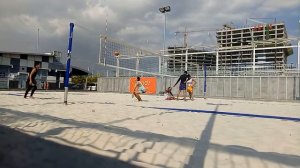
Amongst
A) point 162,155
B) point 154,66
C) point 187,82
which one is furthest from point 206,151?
point 154,66

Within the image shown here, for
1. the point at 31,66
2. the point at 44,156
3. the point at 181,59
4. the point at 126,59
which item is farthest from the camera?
the point at 181,59

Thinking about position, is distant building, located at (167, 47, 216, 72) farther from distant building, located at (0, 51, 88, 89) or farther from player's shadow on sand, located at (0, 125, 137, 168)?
player's shadow on sand, located at (0, 125, 137, 168)

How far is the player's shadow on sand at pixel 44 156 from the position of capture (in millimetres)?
3156

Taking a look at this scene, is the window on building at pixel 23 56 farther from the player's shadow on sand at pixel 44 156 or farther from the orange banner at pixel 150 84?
the player's shadow on sand at pixel 44 156

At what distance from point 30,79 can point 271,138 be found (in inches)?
390

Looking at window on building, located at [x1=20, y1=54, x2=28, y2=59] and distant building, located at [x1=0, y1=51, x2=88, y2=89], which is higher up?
window on building, located at [x1=20, y1=54, x2=28, y2=59]

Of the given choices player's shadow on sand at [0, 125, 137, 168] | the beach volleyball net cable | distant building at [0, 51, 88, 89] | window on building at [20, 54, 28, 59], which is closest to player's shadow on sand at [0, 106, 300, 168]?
player's shadow on sand at [0, 125, 137, 168]

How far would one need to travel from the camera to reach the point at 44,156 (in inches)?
135

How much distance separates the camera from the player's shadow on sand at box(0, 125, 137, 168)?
10.4ft

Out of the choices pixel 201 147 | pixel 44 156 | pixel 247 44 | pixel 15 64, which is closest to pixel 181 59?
pixel 247 44

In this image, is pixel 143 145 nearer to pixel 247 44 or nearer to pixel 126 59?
pixel 126 59

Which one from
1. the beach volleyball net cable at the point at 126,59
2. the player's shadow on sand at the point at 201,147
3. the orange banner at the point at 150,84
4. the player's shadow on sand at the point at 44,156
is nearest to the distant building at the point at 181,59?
the beach volleyball net cable at the point at 126,59

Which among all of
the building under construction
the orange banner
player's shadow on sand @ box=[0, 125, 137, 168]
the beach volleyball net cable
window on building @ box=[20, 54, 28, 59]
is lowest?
player's shadow on sand @ box=[0, 125, 137, 168]

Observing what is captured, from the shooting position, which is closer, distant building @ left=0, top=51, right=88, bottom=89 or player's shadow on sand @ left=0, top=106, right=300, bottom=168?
player's shadow on sand @ left=0, top=106, right=300, bottom=168
